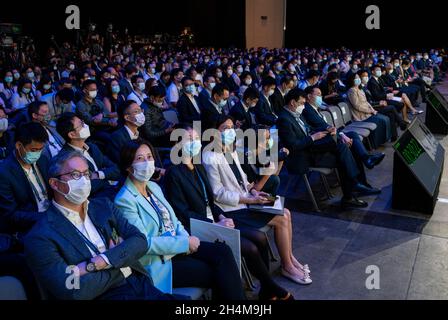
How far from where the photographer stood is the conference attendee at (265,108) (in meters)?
7.29

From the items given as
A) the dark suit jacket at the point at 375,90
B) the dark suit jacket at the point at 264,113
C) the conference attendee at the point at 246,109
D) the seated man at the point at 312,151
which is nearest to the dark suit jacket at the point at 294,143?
the seated man at the point at 312,151

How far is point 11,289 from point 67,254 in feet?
0.93

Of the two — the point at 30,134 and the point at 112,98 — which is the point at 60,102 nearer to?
the point at 112,98

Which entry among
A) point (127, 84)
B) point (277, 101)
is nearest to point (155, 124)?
point (277, 101)

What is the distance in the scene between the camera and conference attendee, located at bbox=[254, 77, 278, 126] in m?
7.29

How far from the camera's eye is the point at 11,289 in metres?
2.14

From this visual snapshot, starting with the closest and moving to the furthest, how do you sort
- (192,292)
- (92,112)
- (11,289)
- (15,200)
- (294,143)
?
(11,289), (192,292), (15,200), (294,143), (92,112)

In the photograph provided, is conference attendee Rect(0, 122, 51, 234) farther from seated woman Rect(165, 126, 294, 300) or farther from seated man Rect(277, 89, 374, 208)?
seated man Rect(277, 89, 374, 208)

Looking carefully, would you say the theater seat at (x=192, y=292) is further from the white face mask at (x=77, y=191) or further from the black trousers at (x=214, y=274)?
the white face mask at (x=77, y=191)

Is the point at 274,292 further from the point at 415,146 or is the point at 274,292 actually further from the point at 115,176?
the point at 415,146

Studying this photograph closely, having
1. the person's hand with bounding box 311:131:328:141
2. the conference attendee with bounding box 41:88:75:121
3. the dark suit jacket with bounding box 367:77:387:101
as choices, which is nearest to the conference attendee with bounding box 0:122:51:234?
the conference attendee with bounding box 41:88:75:121

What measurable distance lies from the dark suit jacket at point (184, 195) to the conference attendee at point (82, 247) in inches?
27.5

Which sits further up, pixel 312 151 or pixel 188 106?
pixel 188 106
